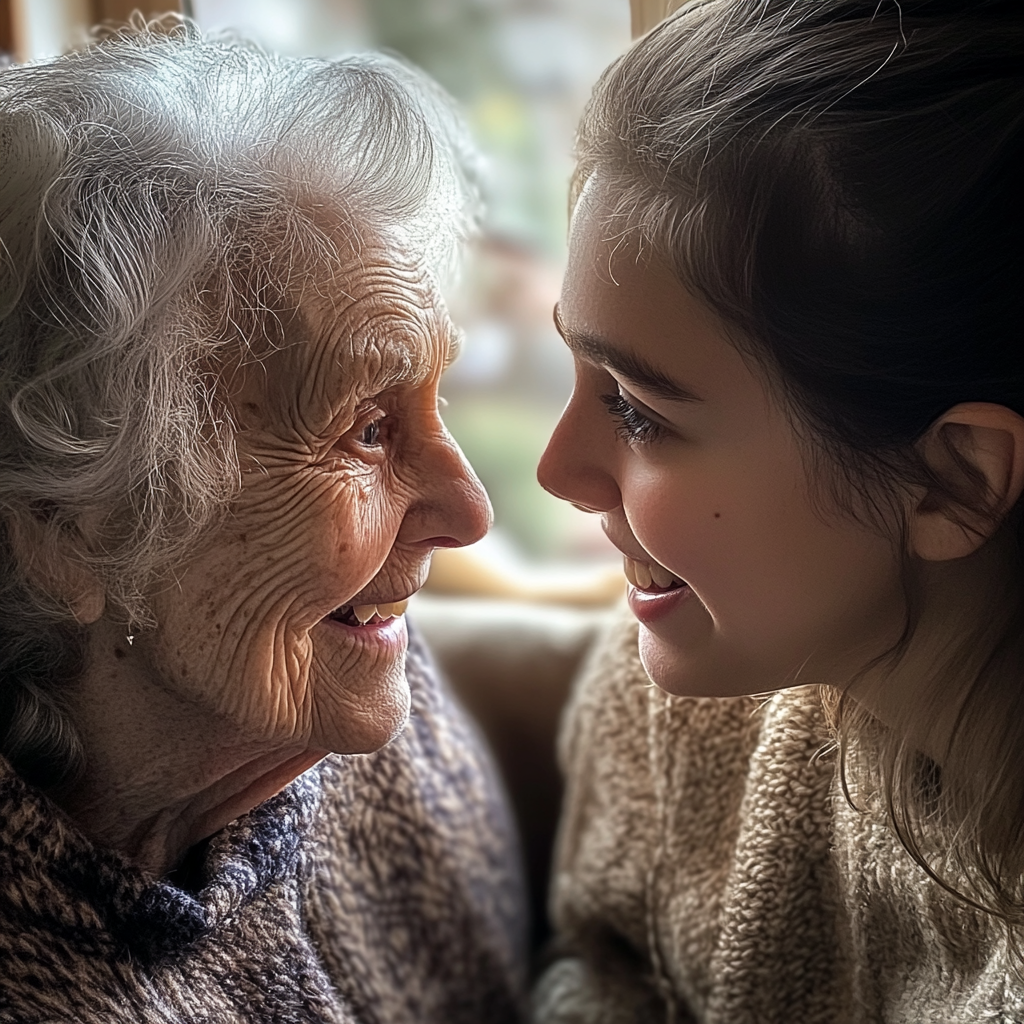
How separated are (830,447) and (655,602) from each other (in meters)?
0.24

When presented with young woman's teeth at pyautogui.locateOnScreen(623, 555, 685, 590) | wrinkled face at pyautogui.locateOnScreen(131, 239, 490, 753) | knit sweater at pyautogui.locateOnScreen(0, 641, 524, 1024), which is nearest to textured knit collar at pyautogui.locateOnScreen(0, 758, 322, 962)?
knit sweater at pyautogui.locateOnScreen(0, 641, 524, 1024)

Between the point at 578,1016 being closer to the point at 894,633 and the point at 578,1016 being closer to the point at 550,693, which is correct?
the point at 550,693

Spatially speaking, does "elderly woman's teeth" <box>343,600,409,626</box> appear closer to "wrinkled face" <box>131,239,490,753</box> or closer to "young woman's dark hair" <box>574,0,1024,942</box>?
"wrinkled face" <box>131,239,490,753</box>

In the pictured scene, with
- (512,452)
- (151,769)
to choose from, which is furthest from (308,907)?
(512,452)

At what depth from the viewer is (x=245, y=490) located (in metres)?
1.08

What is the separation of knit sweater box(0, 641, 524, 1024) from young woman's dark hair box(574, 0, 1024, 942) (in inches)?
24.2

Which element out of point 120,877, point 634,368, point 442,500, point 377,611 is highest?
point 634,368

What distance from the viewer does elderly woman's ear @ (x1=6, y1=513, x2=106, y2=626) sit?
1.06 m

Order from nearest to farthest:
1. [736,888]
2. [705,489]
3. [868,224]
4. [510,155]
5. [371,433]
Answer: [868,224]
[705,489]
[371,433]
[736,888]
[510,155]

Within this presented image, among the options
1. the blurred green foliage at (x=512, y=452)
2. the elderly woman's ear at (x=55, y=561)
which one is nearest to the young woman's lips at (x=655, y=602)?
the elderly woman's ear at (x=55, y=561)

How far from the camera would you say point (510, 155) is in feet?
7.42

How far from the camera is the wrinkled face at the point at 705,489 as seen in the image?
1.04 metres

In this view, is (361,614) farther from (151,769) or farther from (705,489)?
(705,489)

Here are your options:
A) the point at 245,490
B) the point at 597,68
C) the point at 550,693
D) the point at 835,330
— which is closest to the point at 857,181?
the point at 835,330
